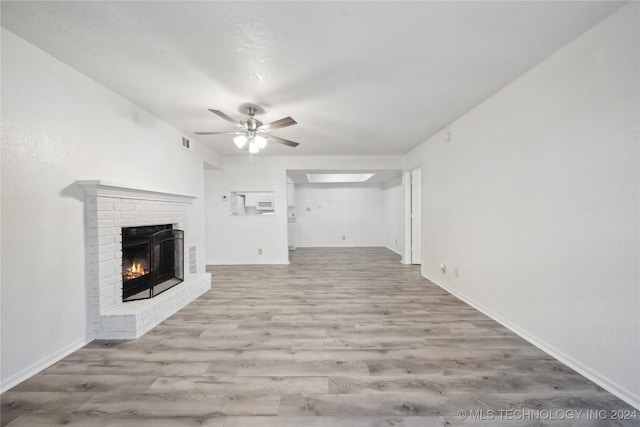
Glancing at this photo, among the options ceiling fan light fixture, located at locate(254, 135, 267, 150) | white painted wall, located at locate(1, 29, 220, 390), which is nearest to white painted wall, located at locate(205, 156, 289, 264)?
ceiling fan light fixture, located at locate(254, 135, 267, 150)

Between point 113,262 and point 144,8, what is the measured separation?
2.10 m

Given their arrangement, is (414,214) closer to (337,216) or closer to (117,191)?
(337,216)

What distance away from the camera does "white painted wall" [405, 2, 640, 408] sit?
139cm

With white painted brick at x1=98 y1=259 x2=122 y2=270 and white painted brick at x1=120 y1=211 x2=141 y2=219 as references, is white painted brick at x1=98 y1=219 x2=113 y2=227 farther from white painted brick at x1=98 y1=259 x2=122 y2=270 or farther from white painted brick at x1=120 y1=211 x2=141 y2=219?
white painted brick at x1=98 y1=259 x2=122 y2=270

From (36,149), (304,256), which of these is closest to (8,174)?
(36,149)

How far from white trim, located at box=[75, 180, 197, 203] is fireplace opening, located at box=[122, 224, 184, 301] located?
0.37 meters

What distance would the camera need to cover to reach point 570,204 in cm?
169

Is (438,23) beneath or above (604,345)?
above

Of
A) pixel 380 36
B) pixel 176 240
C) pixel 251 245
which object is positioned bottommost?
pixel 251 245

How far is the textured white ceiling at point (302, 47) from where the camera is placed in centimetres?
138

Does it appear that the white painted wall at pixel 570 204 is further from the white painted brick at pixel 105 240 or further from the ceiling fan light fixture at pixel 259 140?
the white painted brick at pixel 105 240

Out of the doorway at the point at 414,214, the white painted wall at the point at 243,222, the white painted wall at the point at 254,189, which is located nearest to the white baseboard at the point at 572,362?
the doorway at the point at 414,214

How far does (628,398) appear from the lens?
1381mm

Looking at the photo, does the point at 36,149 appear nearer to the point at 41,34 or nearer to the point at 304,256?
the point at 41,34
